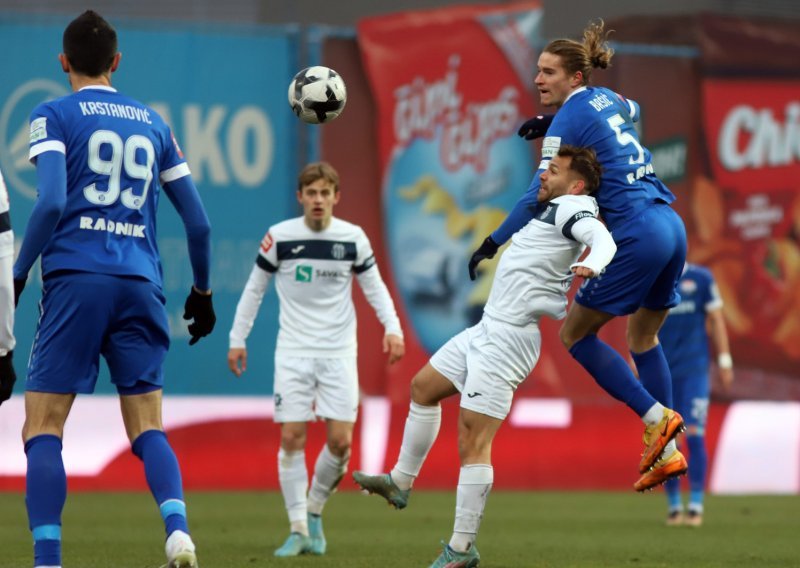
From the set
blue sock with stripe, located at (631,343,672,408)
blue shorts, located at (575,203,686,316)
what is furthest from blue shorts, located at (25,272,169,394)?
blue sock with stripe, located at (631,343,672,408)

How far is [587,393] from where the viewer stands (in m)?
15.4

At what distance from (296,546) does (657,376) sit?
7.55ft

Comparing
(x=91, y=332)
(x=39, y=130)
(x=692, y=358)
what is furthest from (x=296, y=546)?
(x=692, y=358)

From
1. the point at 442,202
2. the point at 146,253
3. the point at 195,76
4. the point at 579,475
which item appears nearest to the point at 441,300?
the point at 442,202

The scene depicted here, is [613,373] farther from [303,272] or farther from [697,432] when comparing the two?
[697,432]

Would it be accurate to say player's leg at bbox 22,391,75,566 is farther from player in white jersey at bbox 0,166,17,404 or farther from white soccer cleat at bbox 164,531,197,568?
white soccer cleat at bbox 164,531,197,568

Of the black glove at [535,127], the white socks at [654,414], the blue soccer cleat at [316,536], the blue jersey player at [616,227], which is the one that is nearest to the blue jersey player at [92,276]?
the blue jersey player at [616,227]

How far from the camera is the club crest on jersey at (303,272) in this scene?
9.33 metres

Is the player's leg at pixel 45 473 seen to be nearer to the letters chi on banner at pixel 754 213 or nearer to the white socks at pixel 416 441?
the white socks at pixel 416 441

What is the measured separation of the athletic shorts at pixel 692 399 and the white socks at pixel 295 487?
3845mm

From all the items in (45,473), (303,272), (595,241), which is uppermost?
(595,241)

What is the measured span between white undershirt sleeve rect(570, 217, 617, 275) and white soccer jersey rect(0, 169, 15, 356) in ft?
7.69

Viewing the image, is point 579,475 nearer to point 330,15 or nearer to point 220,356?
point 220,356

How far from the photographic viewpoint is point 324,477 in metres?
9.20
